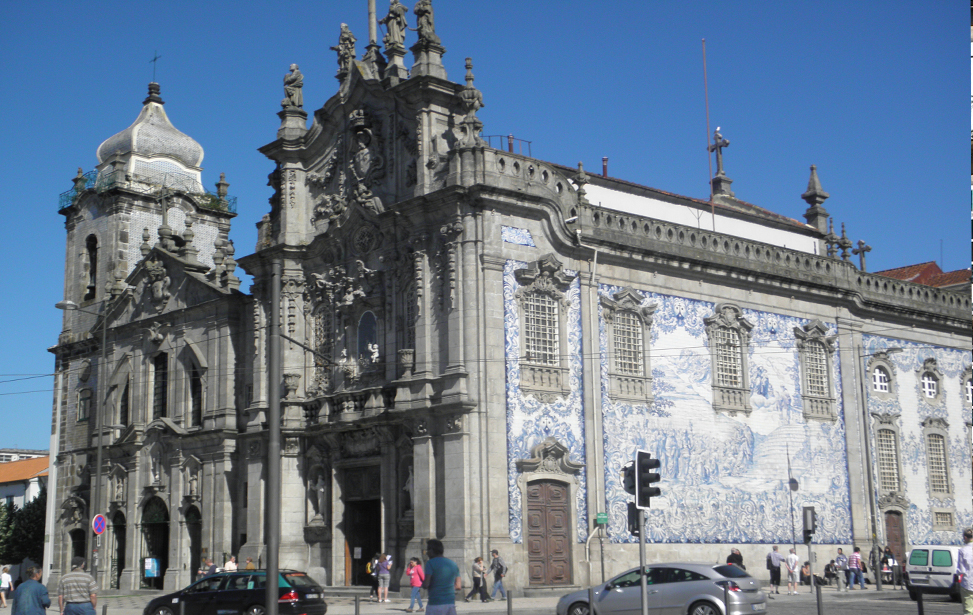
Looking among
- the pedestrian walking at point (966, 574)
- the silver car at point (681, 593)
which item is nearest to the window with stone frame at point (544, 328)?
the silver car at point (681, 593)

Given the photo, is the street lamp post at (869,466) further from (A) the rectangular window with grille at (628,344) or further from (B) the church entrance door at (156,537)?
(B) the church entrance door at (156,537)

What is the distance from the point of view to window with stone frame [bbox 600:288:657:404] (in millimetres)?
35094

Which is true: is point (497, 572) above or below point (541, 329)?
below

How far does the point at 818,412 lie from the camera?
133 feet

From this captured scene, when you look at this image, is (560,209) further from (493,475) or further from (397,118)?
(493,475)

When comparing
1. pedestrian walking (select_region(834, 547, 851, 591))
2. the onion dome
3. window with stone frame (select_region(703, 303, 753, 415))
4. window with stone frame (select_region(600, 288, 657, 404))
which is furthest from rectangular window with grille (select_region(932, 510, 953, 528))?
the onion dome

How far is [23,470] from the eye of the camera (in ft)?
253

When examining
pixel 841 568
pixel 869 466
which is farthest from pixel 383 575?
pixel 869 466

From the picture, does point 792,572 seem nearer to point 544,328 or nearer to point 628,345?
point 628,345

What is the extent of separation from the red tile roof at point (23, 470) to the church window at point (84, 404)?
24123 mm

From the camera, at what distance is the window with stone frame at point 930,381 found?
45094mm

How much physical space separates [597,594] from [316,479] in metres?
15.6

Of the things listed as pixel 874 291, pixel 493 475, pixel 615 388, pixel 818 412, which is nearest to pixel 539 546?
pixel 493 475

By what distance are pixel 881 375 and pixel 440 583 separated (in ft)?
105
